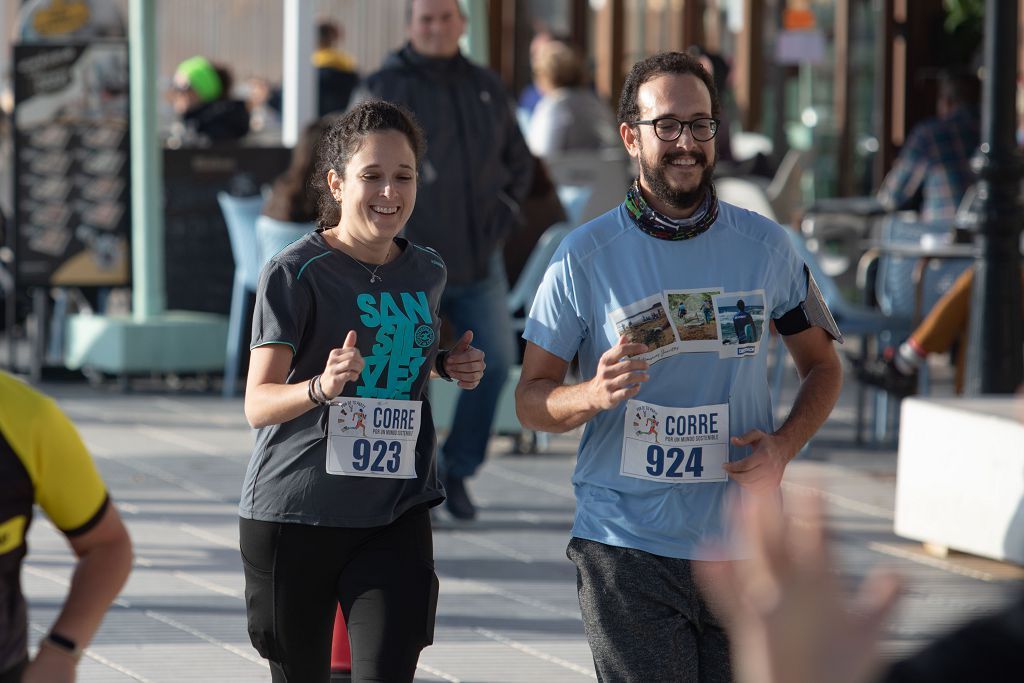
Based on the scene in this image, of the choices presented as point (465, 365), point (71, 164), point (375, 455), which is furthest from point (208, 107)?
point (375, 455)

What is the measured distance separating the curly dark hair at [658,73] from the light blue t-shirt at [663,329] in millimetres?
199

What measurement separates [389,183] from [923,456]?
139 inches

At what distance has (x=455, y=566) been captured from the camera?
6453 millimetres

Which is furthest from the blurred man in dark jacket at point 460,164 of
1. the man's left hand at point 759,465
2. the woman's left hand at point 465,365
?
the man's left hand at point 759,465

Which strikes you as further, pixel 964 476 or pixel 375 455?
pixel 964 476

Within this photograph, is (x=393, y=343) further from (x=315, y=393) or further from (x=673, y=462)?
(x=673, y=462)

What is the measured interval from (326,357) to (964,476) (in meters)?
3.46

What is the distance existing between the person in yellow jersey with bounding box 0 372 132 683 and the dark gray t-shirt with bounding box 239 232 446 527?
98cm

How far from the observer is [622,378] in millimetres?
3311

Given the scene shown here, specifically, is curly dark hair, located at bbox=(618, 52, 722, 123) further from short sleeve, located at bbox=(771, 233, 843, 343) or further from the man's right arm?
the man's right arm

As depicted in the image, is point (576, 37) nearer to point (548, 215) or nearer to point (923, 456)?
point (548, 215)

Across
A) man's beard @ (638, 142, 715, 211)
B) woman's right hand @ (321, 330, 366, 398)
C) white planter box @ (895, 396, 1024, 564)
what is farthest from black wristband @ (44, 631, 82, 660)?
white planter box @ (895, 396, 1024, 564)

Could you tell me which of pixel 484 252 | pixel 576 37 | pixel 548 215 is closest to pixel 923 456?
pixel 484 252

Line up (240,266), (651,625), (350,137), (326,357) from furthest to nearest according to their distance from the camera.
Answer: (240,266) → (350,137) → (326,357) → (651,625)
